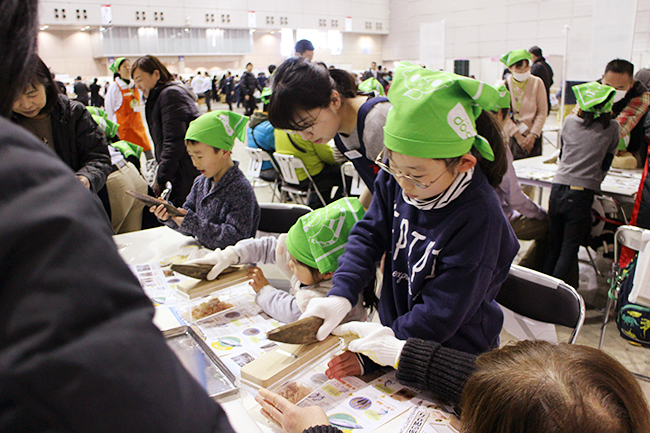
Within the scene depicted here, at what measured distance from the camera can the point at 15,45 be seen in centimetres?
35

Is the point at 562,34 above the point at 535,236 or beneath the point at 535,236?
above

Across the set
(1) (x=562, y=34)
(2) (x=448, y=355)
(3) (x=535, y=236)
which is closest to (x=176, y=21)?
(1) (x=562, y=34)

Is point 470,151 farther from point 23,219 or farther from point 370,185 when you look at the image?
point 23,219

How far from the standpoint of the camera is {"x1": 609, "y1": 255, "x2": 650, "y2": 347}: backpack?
203 centimetres

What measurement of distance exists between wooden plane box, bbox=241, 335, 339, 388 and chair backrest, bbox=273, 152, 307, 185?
116 inches

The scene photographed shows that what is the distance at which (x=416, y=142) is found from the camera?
1.22 meters

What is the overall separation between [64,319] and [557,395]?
70cm

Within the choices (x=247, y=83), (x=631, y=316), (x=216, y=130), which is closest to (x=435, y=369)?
(x=631, y=316)

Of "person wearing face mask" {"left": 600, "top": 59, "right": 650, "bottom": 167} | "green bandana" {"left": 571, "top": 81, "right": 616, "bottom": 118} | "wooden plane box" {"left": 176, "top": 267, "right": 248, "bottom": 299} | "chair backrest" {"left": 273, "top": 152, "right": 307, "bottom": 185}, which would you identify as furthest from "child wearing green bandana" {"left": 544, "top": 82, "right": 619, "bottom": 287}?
"wooden plane box" {"left": 176, "top": 267, "right": 248, "bottom": 299}

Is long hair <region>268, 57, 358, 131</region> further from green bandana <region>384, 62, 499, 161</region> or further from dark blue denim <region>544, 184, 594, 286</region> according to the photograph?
dark blue denim <region>544, 184, 594, 286</region>

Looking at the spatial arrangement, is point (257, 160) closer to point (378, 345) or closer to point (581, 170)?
point (581, 170)

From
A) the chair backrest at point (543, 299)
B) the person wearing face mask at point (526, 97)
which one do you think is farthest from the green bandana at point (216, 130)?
the person wearing face mask at point (526, 97)

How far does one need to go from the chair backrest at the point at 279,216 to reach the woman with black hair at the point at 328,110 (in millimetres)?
572

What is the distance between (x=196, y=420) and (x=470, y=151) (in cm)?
119
